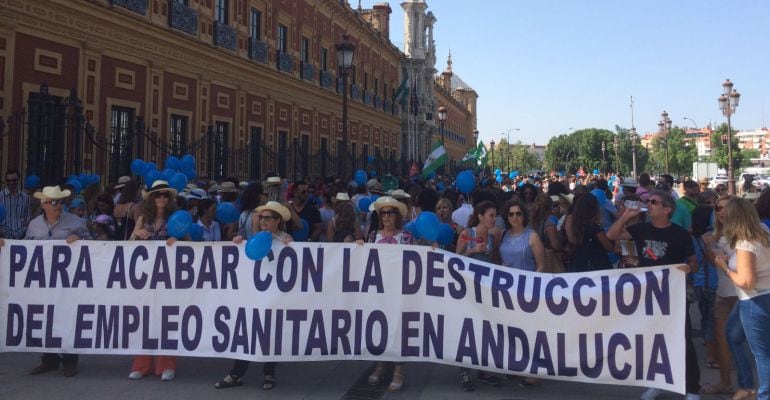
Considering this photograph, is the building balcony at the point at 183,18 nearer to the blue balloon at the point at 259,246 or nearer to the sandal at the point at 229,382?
the blue balloon at the point at 259,246

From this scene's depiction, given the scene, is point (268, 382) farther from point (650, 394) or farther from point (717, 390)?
point (717, 390)

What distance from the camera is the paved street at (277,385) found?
→ 16.9ft

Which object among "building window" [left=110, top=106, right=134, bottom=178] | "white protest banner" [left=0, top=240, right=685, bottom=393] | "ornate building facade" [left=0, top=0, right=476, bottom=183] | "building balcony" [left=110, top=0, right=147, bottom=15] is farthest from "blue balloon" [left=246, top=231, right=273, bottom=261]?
"building balcony" [left=110, top=0, right=147, bottom=15]

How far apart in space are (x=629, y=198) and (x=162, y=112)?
12.9m

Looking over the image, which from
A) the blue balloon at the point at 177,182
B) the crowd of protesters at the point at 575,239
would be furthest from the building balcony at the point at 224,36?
the crowd of protesters at the point at 575,239

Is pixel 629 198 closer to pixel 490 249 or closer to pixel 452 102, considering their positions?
pixel 490 249

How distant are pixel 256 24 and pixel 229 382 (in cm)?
1770

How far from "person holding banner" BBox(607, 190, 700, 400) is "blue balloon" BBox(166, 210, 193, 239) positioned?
12.9 ft

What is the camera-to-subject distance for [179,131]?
16.7m

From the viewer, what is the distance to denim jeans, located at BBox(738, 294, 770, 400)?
4.52 metres

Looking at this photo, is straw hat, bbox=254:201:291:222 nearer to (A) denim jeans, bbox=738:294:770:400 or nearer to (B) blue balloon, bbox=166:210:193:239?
(B) blue balloon, bbox=166:210:193:239

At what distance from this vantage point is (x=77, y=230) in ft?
19.5

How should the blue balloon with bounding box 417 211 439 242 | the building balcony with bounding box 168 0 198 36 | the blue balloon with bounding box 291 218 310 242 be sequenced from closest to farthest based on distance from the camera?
the blue balloon with bounding box 417 211 439 242 < the blue balloon with bounding box 291 218 310 242 < the building balcony with bounding box 168 0 198 36

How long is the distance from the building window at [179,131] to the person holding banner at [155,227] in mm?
10497
